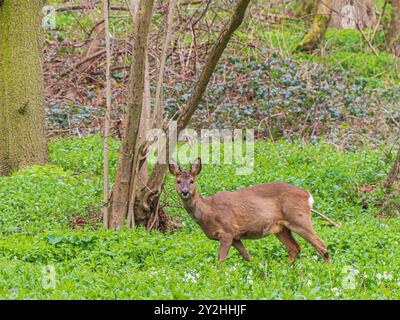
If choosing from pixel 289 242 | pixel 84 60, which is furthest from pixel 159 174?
pixel 84 60

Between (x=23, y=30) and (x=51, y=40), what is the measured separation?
6230mm

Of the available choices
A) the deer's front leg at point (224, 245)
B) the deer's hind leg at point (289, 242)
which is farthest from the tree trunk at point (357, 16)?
the deer's front leg at point (224, 245)

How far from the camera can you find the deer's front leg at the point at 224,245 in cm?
849

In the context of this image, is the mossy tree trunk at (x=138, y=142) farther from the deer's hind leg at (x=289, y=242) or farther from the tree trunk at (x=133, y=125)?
the deer's hind leg at (x=289, y=242)

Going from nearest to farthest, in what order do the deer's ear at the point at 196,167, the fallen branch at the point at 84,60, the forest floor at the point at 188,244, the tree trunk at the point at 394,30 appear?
the forest floor at the point at 188,244 < the deer's ear at the point at 196,167 < the fallen branch at the point at 84,60 < the tree trunk at the point at 394,30

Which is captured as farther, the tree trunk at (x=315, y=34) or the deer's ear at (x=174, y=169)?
the tree trunk at (x=315, y=34)

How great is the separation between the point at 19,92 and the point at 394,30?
12451 mm

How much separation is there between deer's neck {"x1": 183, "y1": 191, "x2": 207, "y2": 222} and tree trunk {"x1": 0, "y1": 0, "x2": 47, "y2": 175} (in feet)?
15.8

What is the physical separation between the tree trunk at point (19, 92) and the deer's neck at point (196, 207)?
4822mm

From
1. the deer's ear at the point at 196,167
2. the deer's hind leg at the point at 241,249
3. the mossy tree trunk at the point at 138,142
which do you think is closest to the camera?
the deer's hind leg at the point at 241,249

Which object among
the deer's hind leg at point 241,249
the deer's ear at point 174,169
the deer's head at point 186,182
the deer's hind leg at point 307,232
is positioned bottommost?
the deer's hind leg at point 241,249

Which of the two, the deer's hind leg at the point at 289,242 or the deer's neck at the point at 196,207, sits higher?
the deer's neck at the point at 196,207
